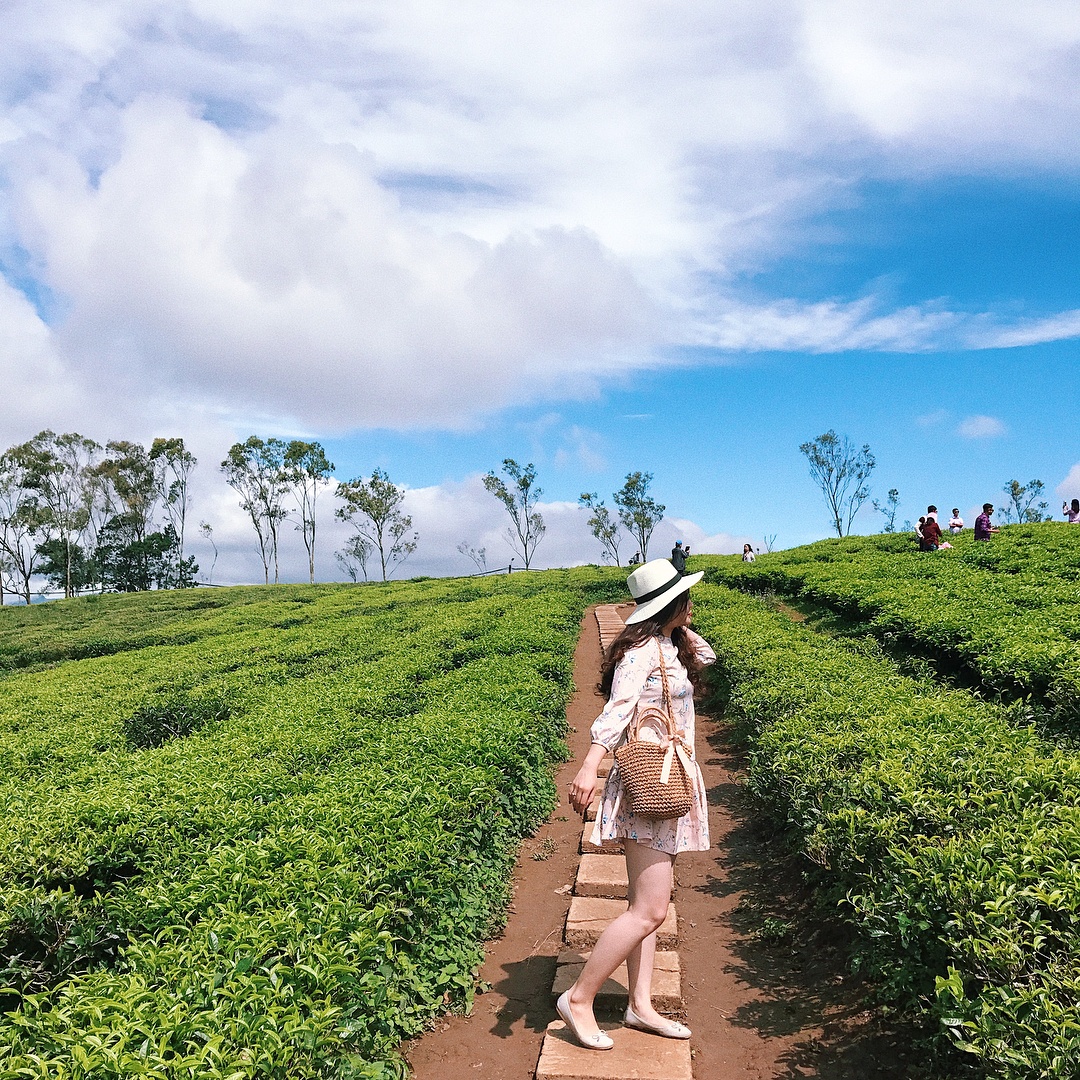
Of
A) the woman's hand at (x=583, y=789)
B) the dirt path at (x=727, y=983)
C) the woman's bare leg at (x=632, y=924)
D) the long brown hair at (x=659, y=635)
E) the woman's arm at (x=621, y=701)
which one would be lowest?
the dirt path at (x=727, y=983)

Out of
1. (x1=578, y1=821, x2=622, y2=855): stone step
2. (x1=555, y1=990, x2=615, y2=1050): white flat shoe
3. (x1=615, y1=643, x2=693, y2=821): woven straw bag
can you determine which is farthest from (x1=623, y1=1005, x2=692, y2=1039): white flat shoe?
(x1=578, y1=821, x2=622, y2=855): stone step

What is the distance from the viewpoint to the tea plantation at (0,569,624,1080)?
8.41 ft

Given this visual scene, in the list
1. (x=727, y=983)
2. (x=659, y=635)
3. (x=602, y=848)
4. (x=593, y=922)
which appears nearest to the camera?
(x=659, y=635)

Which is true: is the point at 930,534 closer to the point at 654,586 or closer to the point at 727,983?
the point at 727,983

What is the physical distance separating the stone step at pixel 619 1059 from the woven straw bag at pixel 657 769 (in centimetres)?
117

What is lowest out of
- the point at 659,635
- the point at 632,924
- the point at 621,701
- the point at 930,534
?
the point at 632,924

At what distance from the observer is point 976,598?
36.6 ft

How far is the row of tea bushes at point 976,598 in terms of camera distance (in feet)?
24.9

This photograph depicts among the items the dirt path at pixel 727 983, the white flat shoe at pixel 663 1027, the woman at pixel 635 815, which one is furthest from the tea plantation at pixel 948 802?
the woman at pixel 635 815

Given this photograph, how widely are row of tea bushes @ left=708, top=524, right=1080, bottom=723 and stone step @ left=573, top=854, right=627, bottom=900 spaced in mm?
4368

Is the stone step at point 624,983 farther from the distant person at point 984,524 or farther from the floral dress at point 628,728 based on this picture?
the distant person at point 984,524

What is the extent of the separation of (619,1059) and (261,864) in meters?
1.93

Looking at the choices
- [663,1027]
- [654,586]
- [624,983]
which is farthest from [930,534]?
[663,1027]

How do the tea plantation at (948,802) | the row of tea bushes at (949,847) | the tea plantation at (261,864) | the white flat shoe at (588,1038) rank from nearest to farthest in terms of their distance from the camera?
the tea plantation at (261,864), the row of tea bushes at (949,847), the tea plantation at (948,802), the white flat shoe at (588,1038)
